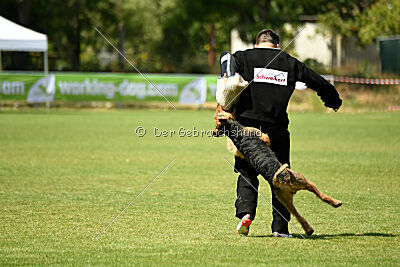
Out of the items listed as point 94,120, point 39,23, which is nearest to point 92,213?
point 94,120

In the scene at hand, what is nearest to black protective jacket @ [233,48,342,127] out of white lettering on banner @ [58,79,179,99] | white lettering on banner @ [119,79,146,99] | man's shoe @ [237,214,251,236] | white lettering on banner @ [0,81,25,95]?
man's shoe @ [237,214,251,236]

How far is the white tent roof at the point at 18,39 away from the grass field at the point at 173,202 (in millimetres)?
5035

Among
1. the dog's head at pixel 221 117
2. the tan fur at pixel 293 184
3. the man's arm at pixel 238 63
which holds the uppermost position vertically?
the man's arm at pixel 238 63

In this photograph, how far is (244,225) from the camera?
23.0 feet

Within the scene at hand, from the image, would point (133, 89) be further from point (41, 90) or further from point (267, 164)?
point (267, 164)

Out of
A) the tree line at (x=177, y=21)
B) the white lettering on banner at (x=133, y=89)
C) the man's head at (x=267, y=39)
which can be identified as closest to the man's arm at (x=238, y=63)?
the man's head at (x=267, y=39)

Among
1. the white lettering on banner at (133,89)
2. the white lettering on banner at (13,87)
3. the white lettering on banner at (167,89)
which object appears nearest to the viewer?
the white lettering on banner at (13,87)

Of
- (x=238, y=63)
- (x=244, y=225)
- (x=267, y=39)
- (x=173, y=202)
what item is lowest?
(x=173, y=202)

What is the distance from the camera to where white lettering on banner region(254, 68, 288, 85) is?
6941 mm

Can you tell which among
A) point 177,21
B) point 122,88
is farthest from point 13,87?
point 177,21

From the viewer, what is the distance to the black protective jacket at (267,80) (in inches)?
274

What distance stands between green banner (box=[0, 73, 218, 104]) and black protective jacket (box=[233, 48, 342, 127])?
71.8ft

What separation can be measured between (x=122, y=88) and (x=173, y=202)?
20.8 metres

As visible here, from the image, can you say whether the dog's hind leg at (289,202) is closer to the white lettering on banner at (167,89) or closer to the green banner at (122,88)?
the green banner at (122,88)
